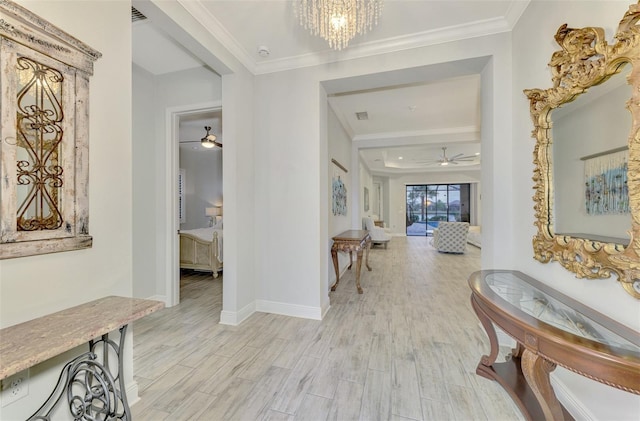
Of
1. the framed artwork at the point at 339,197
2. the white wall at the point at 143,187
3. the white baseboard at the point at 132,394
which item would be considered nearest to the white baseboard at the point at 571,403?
the white baseboard at the point at 132,394

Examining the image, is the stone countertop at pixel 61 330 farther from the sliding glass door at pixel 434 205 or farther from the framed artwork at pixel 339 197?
the sliding glass door at pixel 434 205

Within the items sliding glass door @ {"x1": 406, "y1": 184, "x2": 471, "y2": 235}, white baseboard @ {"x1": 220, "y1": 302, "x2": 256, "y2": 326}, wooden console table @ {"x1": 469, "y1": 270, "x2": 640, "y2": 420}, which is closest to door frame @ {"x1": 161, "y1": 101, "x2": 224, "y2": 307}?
white baseboard @ {"x1": 220, "y1": 302, "x2": 256, "y2": 326}

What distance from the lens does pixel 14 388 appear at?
43.9 inches

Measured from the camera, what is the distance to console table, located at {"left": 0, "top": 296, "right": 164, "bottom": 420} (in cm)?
90

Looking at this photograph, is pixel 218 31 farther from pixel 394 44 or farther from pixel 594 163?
pixel 594 163

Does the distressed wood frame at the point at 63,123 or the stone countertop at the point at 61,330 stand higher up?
the distressed wood frame at the point at 63,123

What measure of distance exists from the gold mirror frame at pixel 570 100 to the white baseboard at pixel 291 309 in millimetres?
2018

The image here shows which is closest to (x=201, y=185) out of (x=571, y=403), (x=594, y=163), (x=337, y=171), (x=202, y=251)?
(x=202, y=251)

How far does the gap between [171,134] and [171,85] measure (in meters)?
0.59

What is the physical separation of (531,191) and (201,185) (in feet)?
24.0

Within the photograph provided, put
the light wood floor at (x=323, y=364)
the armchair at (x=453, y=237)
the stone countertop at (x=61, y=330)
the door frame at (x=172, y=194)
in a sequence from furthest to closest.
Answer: the armchair at (x=453, y=237) < the door frame at (x=172, y=194) < the light wood floor at (x=323, y=364) < the stone countertop at (x=61, y=330)

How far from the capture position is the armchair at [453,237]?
6734 mm

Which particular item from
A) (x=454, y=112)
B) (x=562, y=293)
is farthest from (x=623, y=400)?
(x=454, y=112)

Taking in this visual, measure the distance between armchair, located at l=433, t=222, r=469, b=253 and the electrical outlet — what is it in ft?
24.1
